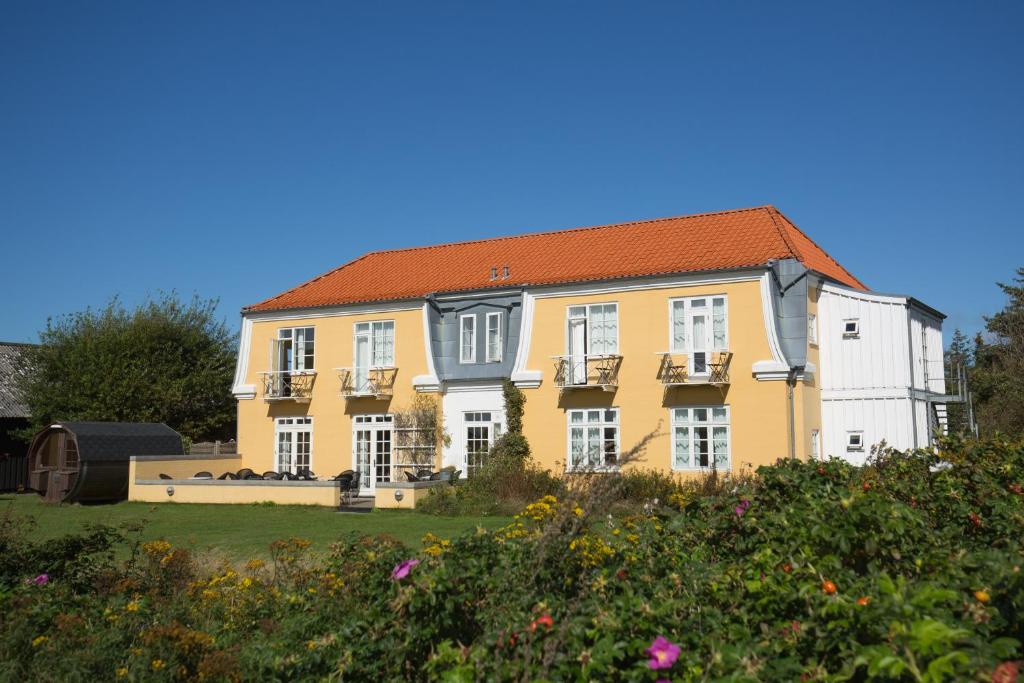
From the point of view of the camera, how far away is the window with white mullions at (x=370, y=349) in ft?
88.8

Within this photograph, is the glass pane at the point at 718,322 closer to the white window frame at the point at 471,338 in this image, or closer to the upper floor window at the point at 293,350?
the white window frame at the point at 471,338

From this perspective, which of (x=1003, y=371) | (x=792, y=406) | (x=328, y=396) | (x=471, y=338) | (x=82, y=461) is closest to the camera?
(x=792, y=406)

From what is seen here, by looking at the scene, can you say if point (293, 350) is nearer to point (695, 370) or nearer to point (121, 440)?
point (121, 440)

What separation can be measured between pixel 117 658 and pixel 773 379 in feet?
59.3

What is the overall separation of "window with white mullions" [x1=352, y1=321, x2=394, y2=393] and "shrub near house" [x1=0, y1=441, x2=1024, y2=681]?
1908cm

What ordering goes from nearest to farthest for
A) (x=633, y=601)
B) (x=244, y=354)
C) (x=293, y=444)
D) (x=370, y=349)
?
(x=633, y=601)
(x=370, y=349)
(x=293, y=444)
(x=244, y=354)

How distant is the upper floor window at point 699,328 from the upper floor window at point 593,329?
1701 mm

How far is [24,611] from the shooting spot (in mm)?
6723

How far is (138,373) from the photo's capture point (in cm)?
3497

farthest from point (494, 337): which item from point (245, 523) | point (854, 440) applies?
point (854, 440)

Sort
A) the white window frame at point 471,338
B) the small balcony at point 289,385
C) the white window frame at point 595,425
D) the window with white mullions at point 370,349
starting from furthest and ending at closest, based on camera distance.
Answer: the small balcony at point 289,385, the window with white mullions at point 370,349, the white window frame at point 471,338, the white window frame at point 595,425

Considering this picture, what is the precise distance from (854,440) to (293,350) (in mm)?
16712

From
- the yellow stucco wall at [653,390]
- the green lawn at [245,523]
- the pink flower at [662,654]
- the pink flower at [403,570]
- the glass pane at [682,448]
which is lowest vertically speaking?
the green lawn at [245,523]

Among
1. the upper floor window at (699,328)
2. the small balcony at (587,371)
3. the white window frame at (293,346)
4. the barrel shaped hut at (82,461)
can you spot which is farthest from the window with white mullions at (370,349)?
the upper floor window at (699,328)
